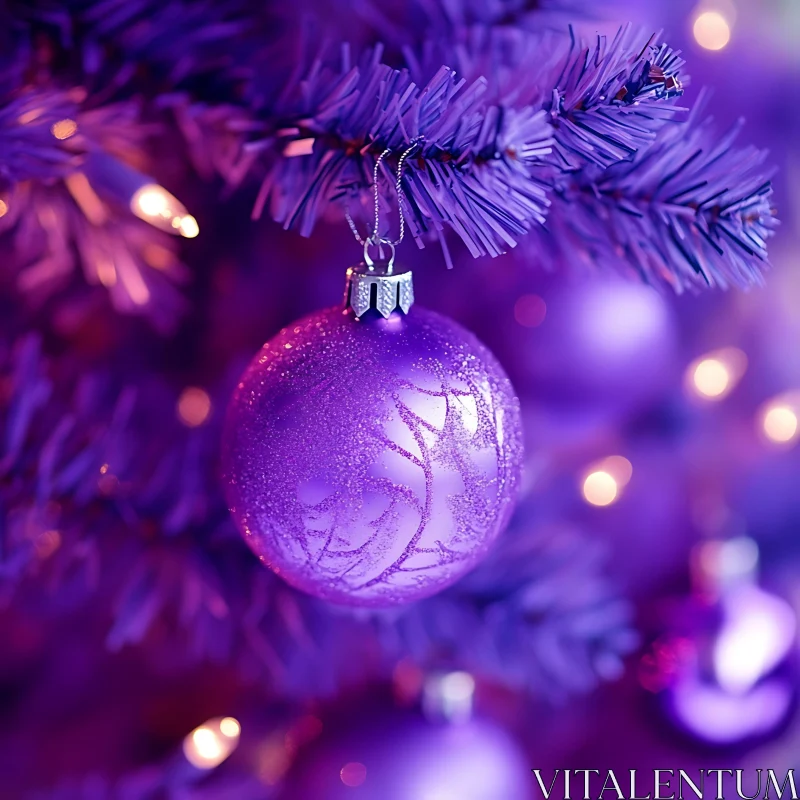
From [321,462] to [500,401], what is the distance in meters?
0.09

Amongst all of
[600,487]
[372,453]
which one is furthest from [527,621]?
[372,453]

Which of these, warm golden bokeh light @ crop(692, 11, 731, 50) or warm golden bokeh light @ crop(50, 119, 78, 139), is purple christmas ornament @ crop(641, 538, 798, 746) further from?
warm golden bokeh light @ crop(50, 119, 78, 139)

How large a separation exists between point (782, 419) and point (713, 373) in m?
0.09

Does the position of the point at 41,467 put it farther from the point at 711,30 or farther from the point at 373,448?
the point at 711,30

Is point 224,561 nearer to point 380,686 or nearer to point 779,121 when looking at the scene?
point 380,686

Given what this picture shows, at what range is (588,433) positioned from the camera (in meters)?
0.71

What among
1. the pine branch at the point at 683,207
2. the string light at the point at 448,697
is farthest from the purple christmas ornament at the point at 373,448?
the string light at the point at 448,697

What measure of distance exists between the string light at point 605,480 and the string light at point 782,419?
16 centimetres

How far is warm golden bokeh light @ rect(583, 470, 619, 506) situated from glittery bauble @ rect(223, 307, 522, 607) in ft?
1.22

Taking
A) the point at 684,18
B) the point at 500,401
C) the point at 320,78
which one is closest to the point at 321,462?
the point at 500,401

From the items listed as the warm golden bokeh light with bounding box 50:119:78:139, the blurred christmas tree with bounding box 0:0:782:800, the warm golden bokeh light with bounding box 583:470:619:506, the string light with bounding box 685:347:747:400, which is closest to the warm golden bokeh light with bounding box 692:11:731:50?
the blurred christmas tree with bounding box 0:0:782:800

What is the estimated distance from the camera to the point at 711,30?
A: 0.70 metres

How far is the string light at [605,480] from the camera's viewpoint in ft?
2.49

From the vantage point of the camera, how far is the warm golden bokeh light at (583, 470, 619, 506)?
760 millimetres
